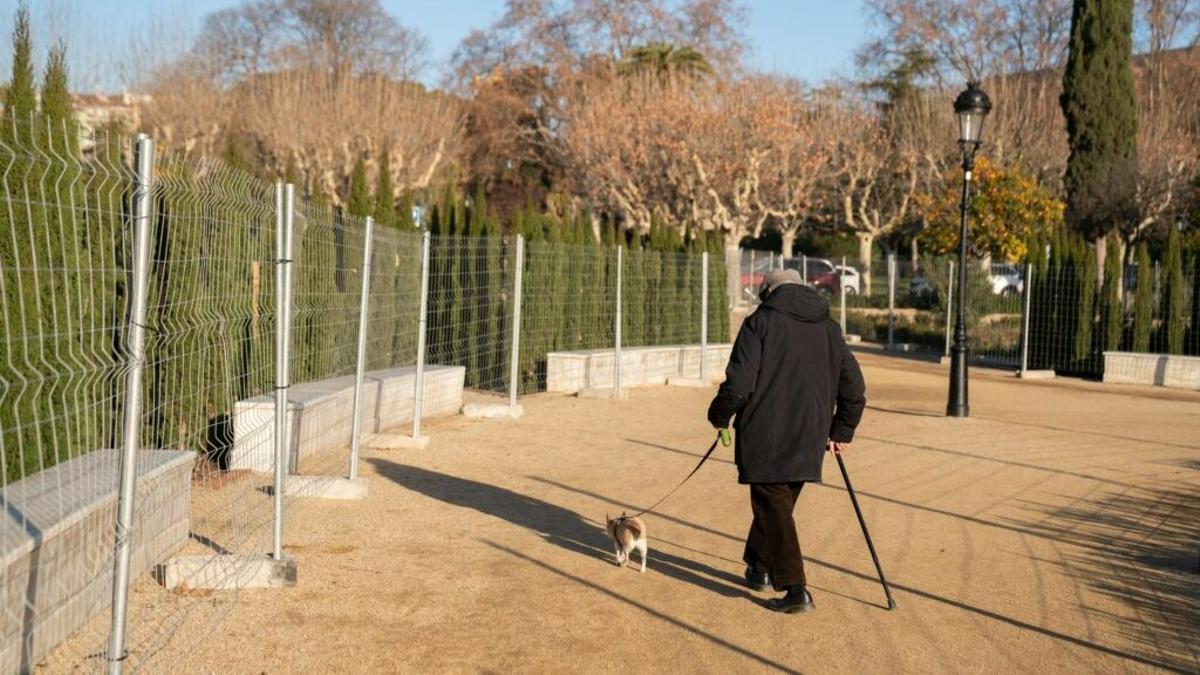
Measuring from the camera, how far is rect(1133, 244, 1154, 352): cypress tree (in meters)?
23.8

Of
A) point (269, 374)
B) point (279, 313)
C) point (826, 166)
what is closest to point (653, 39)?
point (826, 166)

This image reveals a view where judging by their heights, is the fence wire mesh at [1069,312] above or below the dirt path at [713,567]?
above

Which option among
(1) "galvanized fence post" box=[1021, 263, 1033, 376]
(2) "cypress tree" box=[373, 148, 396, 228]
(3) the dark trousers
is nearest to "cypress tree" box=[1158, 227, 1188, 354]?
(1) "galvanized fence post" box=[1021, 263, 1033, 376]

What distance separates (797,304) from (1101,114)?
1217 inches

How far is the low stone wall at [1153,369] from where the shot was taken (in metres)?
22.9

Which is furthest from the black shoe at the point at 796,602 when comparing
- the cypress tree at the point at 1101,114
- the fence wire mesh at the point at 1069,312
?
the cypress tree at the point at 1101,114

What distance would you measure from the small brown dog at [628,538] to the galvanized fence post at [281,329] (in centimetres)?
201

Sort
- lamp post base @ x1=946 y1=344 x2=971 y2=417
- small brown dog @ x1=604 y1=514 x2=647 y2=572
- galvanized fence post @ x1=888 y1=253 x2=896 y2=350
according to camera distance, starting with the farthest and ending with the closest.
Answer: galvanized fence post @ x1=888 y1=253 x2=896 y2=350
lamp post base @ x1=946 y1=344 x2=971 y2=417
small brown dog @ x1=604 y1=514 x2=647 y2=572

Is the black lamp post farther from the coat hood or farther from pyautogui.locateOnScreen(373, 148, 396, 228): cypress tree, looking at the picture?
the coat hood

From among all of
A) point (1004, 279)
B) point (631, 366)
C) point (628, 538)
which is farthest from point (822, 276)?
point (628, 538)

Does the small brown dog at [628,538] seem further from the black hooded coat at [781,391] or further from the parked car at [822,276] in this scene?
the parked car at [822,276]

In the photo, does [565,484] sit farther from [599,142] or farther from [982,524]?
[599,142]

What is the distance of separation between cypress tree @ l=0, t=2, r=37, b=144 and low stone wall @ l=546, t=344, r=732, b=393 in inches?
440

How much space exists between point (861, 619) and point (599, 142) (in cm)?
4079
